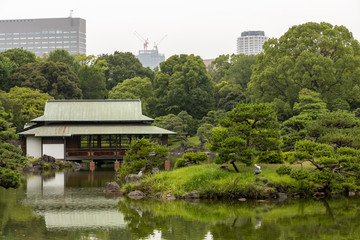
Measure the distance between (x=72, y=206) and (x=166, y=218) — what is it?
4.76 m

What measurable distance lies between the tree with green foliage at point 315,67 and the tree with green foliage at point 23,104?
23.3 meters

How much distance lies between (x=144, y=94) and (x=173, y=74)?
5296 millimetres

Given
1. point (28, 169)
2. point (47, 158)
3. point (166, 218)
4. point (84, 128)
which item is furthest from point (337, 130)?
point (47, 158)

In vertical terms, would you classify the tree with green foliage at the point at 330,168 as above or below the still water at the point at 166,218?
above

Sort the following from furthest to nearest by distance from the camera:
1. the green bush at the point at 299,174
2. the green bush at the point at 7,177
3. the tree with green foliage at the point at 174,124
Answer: the tree with green foliage at the point at 174,124 → the green bush at the point at 299,174 → the green bush at the point at 7,177

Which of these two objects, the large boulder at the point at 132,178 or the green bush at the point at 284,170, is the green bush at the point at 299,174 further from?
the large boulder at the point at 132,178

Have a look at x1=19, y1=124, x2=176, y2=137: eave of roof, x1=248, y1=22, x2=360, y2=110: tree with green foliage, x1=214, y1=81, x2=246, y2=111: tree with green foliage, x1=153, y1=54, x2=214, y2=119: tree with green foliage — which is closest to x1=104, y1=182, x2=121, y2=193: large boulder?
x1=19, y1=124, x2=176, y2=137: eave of roof

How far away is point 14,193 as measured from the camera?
2772cm

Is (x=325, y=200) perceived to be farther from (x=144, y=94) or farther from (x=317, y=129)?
(x=144, y=94)

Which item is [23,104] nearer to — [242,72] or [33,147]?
[33,147]

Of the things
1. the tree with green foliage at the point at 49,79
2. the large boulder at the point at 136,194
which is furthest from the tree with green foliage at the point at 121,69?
the large boulder at the point at 136,194

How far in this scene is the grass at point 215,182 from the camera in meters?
25.2

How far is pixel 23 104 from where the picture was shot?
55.6 meters

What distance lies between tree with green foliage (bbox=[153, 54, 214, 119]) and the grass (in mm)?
39132
